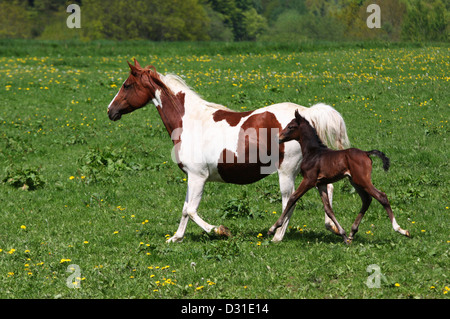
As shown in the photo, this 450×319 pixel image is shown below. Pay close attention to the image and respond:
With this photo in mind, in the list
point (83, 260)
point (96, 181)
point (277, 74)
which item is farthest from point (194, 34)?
point (83, 260)

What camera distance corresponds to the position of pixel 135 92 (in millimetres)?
10031

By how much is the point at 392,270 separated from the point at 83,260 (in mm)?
4433

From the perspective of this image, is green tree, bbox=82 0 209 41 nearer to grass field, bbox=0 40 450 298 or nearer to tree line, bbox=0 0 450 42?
tree line, bbox=0 0 450 42

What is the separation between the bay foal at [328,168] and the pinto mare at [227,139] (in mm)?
316

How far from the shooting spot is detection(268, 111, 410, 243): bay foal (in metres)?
8.24

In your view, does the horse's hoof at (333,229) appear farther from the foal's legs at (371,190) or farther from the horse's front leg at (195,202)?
the horse's front leg at (195,202)

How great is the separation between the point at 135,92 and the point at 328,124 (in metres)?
3.34

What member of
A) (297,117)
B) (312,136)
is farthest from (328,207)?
(297,117)

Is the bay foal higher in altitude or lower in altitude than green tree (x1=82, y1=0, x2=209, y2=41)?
lower

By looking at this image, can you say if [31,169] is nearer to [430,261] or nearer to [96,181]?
[96,181]

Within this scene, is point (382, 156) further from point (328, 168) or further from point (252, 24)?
point (252, 24)

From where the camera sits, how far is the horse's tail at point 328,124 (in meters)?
9.05

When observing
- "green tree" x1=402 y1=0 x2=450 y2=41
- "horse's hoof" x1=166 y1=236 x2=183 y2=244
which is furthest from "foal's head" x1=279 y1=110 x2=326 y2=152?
"green tree" x1=402 y1=0 x2=450 y2=41

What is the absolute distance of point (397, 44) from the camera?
33.6m
